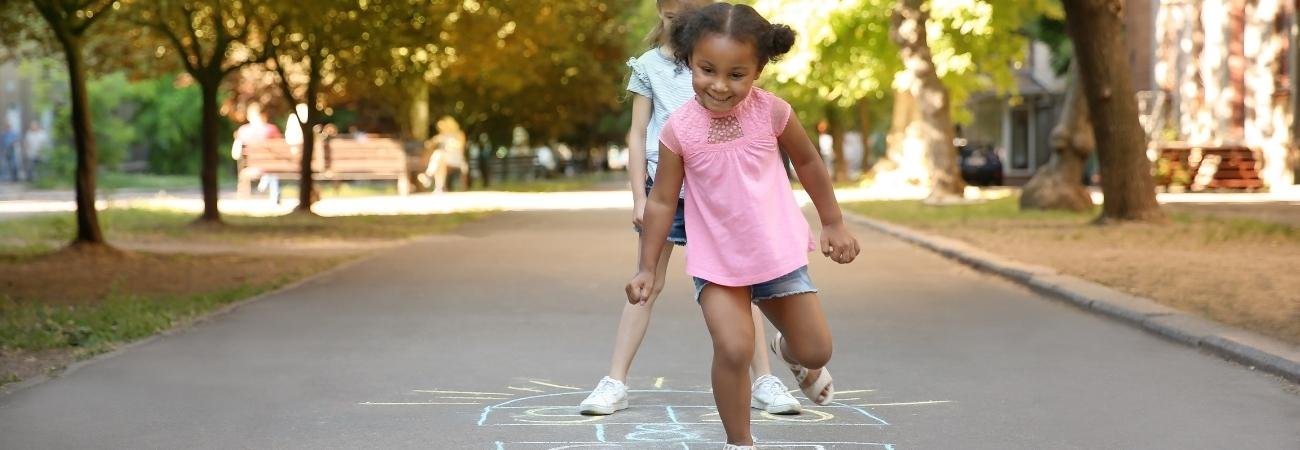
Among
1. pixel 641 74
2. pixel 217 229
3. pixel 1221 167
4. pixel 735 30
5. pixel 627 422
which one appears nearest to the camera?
pixel 735 30

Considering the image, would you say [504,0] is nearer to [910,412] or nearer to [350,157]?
[350,157]

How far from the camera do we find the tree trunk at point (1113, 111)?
20.7m

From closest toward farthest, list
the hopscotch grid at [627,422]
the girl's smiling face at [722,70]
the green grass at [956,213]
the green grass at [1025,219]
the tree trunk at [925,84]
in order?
1. the girl's smiling face at [722,70]
2. the hopscotch grid at [627,422]
3. the green grass at [1025,219]
4. the green grass at [956,213]
5. the tree trunk at [925,84]

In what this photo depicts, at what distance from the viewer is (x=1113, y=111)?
68.5 feet

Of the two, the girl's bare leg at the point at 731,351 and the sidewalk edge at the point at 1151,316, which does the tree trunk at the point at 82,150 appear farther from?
the girl's bare leg at the point at 731,351

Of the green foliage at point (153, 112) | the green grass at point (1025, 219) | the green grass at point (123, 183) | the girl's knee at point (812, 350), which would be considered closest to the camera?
the girl's knee at point (812, 350)

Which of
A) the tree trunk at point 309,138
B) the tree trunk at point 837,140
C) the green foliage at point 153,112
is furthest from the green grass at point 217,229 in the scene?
the tree trunk at point 837,140

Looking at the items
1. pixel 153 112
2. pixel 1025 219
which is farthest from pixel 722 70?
pixel 153 112

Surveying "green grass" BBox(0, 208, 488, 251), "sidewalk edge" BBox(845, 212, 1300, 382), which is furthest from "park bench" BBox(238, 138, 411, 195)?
"sidewalk edge" BBox(845, 212, 1300, 382)

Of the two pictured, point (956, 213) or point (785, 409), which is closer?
point (785, 409)

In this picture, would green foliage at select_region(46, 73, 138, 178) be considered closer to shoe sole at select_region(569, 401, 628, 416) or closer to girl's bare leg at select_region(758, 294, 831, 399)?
shoe sole at select_region(569, 401, 628, 416)

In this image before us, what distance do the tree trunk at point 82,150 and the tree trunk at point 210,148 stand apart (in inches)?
222

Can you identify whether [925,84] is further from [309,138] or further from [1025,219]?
[309,138]

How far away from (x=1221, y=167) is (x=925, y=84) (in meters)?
6.53
